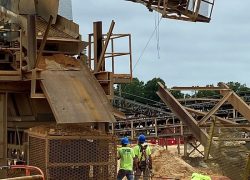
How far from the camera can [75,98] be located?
11523 mm

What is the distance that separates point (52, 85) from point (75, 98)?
544mm

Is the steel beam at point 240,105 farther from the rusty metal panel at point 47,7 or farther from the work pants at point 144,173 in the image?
the rusty metal panel at point 47,7

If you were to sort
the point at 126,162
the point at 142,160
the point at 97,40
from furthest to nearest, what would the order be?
the point at 142,160, the point at 126,162, the point at 97,40

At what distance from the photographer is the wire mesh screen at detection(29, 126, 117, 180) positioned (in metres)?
10.7

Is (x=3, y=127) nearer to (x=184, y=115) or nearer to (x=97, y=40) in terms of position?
(x=97, y=40)

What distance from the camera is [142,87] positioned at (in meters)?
106

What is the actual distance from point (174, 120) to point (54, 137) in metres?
24.2

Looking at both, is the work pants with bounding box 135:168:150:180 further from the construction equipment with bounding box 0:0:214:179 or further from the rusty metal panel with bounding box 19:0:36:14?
the rusty metal panel with bounding box 19:0:36:14

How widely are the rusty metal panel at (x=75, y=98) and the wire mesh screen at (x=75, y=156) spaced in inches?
16.5

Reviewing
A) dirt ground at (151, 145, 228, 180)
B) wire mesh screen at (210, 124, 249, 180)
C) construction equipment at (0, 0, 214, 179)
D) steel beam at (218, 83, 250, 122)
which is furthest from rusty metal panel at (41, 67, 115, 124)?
dirt ground at (151, 145, 228, 180)

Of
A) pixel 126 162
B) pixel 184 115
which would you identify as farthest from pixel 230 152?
pixel 126 162

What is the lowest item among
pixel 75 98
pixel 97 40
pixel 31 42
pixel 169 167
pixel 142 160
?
pixel 169 167

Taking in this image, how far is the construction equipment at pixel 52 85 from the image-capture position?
1109 centimetres

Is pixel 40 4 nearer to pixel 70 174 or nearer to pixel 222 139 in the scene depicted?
pixel 70 174
